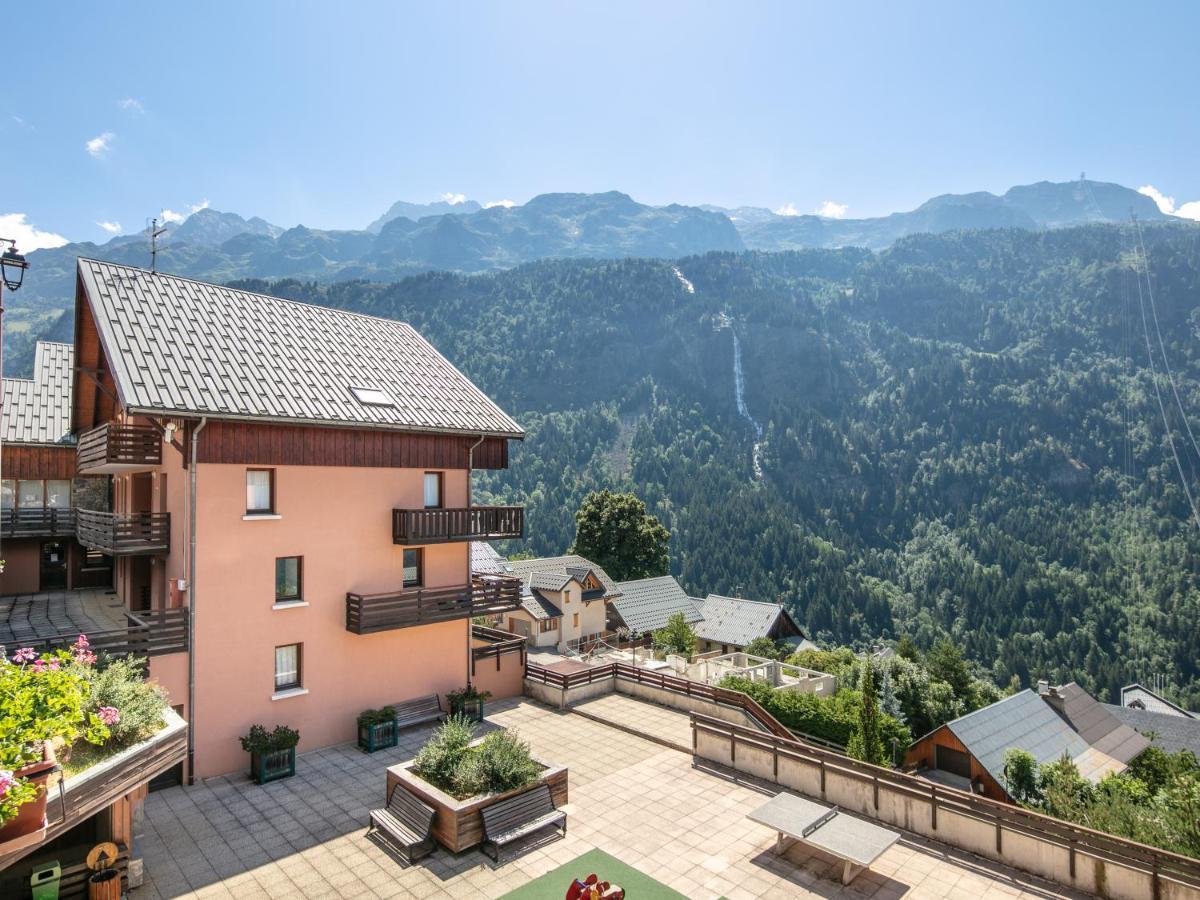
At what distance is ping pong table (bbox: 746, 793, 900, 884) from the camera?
10836mm

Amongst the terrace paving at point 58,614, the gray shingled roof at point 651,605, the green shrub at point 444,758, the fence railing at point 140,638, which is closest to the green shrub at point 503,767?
the green shrub at point 444,758

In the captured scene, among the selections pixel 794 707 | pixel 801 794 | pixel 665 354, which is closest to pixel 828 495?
pixel 665 354

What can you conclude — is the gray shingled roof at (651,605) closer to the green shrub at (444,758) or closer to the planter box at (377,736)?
the planter box at (377,736)

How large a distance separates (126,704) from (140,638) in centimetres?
491

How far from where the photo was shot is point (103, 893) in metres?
9.42

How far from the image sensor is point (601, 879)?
11000mm

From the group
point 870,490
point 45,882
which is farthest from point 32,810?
point 870,490

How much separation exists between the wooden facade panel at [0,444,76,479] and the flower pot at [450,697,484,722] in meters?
15.0

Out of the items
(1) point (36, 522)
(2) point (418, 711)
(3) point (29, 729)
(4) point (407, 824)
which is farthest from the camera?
(1) point (36, 522)

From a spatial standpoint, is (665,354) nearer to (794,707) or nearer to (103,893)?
(794,707)

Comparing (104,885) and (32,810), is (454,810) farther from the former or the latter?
(32,810)

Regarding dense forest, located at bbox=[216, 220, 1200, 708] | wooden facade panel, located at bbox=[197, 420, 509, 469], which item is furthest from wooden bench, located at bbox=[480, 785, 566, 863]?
dense forest, located at bbox=[216, 220, 1200, 708]

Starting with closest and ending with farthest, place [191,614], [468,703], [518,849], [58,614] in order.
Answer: [518,849] < [191,614] < [58,614] < [468,703]

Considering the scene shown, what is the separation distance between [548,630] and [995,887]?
3708 cm
